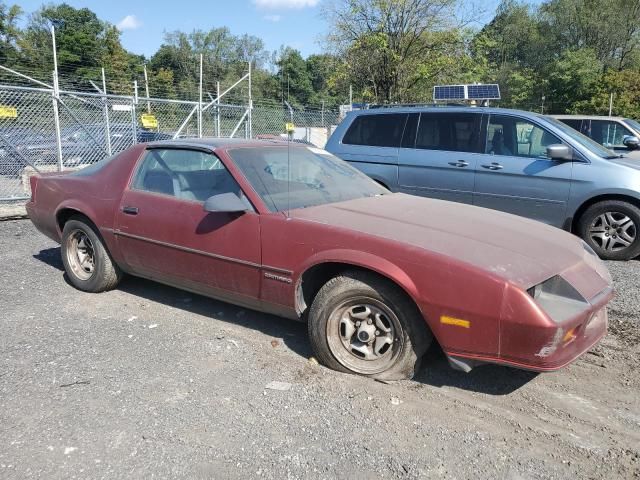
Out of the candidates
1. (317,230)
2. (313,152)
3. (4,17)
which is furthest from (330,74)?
(4,17)

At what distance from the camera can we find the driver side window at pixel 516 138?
21.9ft

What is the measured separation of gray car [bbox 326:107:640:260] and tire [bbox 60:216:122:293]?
13.2 ft

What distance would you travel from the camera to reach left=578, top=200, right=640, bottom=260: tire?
6211mm

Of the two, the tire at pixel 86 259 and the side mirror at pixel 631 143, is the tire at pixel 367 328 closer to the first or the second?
the tire at pixel 86 259

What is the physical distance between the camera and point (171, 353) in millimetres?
3785

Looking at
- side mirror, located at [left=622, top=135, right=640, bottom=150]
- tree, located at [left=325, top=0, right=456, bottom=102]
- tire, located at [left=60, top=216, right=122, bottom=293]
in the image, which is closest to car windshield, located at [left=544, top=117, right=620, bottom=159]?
side mirror, located at [left=622, top=135, right=640, bottom=150]

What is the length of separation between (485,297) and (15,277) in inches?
186

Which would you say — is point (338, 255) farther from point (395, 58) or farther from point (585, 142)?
point (395, 58)

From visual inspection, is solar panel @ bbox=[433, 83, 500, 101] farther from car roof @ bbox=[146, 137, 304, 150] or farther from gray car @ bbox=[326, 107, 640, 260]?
car roof @ bbox=[146, 137, 304, 150]

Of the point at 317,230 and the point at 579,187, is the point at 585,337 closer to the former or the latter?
the point at 317,230

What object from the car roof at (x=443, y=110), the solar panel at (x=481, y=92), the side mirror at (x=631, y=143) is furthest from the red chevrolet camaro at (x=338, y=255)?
the side mirror at (x=631, y=143)

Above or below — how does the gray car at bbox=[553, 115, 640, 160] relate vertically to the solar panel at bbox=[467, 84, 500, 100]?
below

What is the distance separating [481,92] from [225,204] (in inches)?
293

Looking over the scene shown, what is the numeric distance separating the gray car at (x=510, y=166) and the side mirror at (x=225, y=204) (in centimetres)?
405
